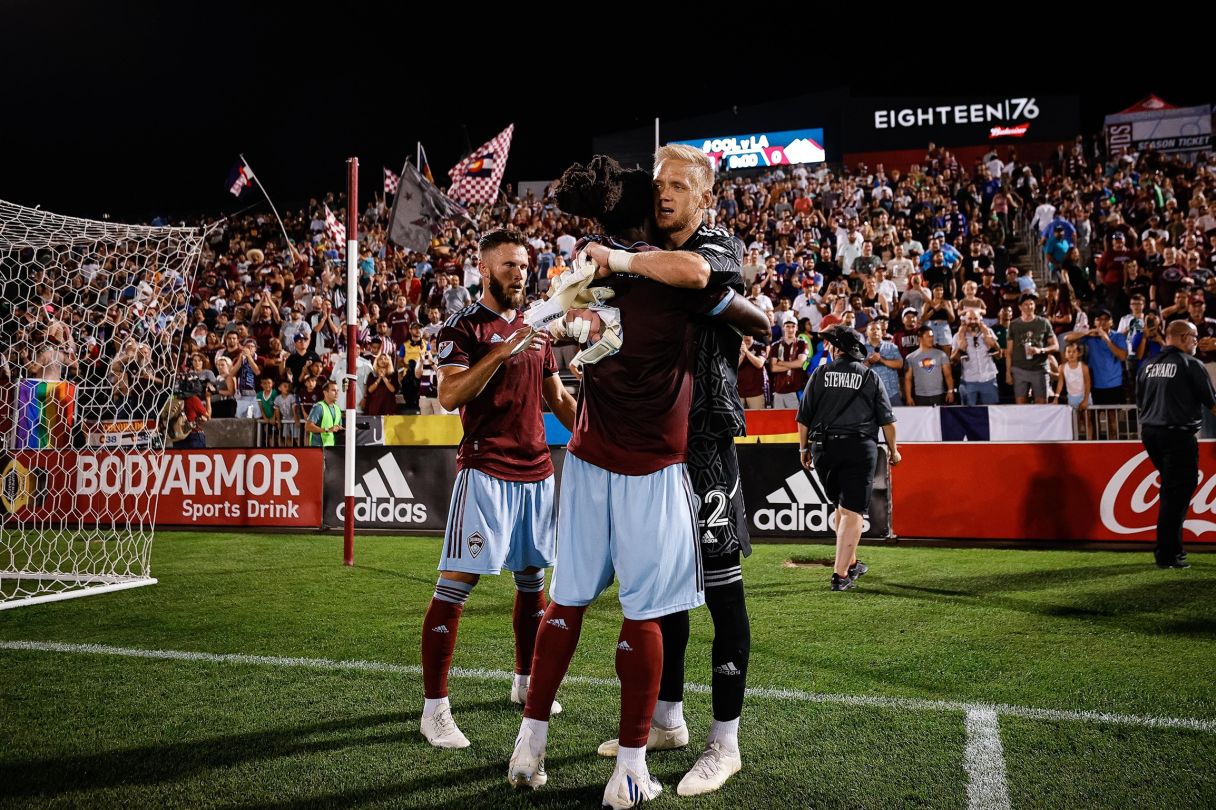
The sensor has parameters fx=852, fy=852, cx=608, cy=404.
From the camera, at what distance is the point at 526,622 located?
4191mm

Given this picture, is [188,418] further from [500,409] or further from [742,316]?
[742,316]

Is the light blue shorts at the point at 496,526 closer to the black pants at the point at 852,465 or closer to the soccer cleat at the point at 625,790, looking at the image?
the soccer cleat at the point at 625,790

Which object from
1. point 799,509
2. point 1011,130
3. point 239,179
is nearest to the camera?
point 799,509

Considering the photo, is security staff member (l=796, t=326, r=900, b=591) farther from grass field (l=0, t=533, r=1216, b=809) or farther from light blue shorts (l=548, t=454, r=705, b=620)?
light blue shorts (l=548, t=454, r=705, b=620)

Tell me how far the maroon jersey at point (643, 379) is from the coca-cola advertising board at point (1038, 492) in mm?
7431

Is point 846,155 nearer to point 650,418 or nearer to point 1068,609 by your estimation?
point 1068,609

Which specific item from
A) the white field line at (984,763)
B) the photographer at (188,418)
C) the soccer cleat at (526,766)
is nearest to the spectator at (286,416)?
the photographer at (188,418)

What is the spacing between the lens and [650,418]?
119 inches

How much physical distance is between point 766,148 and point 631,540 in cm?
3237

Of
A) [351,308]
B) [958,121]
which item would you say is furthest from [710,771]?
[958,121]

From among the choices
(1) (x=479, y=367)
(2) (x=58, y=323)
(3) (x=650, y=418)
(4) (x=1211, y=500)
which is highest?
(2) (x=58, y=323)

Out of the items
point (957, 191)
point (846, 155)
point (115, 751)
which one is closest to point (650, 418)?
point (115, 751)

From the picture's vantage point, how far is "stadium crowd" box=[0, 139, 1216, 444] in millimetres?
11539

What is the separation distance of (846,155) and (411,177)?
2157cm
